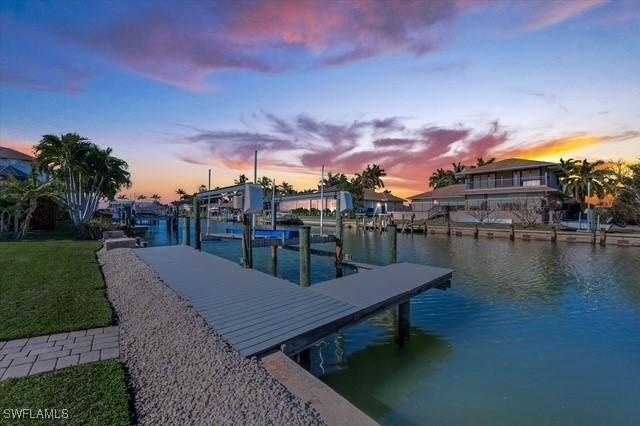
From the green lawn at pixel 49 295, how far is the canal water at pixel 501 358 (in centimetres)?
487

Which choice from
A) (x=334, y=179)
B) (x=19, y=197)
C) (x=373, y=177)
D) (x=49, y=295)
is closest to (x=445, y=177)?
(x=373, y=177)

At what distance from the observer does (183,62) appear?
48.5ft

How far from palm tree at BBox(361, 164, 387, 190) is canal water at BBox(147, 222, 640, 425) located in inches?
2862

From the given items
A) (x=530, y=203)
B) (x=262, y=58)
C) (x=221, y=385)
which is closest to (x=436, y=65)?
(x=262, y=58)

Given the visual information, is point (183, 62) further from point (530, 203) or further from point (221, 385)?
point (530, 203)

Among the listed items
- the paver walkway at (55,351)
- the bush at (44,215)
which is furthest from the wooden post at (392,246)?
the bush at (44,215)

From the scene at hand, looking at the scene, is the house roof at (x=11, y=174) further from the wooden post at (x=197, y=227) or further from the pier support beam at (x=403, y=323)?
the pier support beam at (x=403, y=323)

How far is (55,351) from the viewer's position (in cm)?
458

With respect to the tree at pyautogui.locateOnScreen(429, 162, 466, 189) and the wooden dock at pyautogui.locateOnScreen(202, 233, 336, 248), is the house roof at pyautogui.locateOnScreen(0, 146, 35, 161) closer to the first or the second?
the wooden dock at pyautogui.locateOnScreen(202, 233, 336, 248)

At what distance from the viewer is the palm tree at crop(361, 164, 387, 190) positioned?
281 ft

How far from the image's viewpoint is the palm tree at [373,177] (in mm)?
85500

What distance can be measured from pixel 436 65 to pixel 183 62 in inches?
459

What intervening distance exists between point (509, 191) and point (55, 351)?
45.5 meters

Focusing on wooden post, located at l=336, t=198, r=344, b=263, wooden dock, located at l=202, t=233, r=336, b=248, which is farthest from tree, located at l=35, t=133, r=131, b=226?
wooden post, located at l=336, t=198, r=344, b=263
